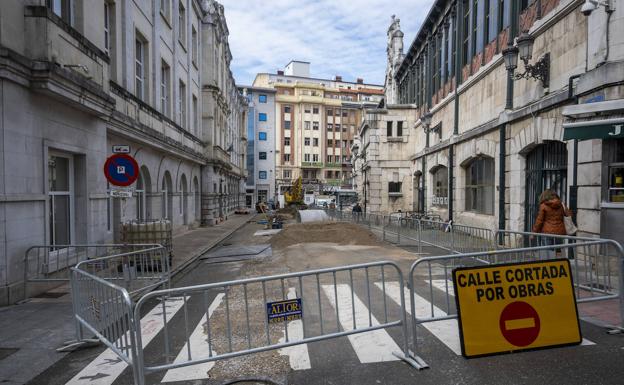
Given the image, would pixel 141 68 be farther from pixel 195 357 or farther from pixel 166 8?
pixel 195 357

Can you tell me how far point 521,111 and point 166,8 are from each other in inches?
649

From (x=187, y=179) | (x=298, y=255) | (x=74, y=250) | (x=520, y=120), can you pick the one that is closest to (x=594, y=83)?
(x=520, y=120)

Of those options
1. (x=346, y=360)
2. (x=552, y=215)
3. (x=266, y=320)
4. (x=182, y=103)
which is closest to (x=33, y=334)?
(x=266, y=320)

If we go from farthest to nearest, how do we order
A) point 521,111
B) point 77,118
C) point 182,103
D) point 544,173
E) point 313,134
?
point 313,134 < point 182,103 < point 521,111 < point 544,173 < point 77,118

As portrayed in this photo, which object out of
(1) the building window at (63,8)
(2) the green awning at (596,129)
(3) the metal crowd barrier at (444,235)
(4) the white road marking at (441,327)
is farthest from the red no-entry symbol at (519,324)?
(1) the building window at (63,8)

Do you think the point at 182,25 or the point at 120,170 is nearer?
the point at 120,170

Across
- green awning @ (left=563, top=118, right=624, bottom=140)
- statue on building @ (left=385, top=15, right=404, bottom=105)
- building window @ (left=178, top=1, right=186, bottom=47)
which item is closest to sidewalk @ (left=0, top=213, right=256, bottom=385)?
green awning @ (left=563, top=118, right=624, bottom=140)

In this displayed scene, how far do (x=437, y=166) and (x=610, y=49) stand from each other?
48.2 feet

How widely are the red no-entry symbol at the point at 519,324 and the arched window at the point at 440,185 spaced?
1751 cm

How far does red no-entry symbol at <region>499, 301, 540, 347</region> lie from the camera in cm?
411

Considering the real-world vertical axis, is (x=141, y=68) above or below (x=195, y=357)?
above

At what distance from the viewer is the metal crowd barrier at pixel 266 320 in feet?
12.3

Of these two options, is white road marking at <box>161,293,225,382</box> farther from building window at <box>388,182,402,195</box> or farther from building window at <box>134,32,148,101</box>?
building window at <box>388,182,402,195</box>

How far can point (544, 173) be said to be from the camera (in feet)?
38.4
